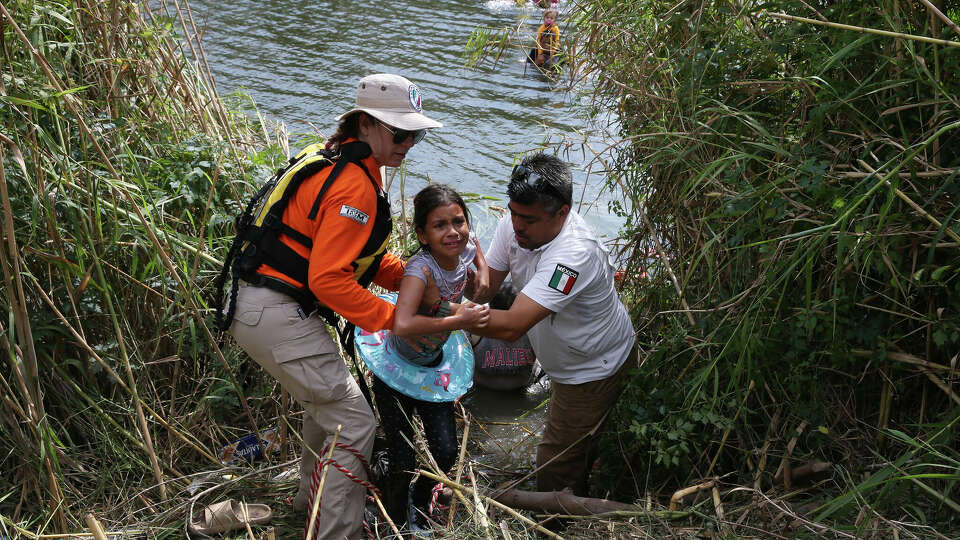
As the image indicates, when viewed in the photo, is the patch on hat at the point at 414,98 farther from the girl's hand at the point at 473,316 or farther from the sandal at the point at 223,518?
the sandal at the point at 223,518

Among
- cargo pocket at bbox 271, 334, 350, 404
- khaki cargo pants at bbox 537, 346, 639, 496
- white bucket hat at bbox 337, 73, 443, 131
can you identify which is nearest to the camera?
white bucket hat at bbox 337, 73, 443, 131

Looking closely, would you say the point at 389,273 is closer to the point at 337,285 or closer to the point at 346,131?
the point at 337,285

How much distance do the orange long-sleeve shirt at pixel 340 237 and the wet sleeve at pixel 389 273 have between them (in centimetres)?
44

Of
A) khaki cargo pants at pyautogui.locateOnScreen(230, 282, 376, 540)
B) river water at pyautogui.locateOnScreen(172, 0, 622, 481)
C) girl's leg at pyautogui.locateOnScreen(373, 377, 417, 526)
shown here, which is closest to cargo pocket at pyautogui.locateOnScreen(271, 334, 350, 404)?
khaki cargo pants at pyautogui.locateOnScreen(230, 282, 376, 540)

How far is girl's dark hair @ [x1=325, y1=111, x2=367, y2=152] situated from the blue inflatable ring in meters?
0.95

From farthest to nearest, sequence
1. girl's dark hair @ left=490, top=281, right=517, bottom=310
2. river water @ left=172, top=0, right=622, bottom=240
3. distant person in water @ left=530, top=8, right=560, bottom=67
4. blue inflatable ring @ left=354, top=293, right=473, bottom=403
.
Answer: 1. river water @ left=172, top=0, right=622, bottom=240
2. distant person in water @ left=530, top=8, right=560, bottom=67
3. girl's dark hair @ left=490, top=281, right=517, bottom=310
4. blue inflatable ring @ left=354, top=293, right=473, bottom=403

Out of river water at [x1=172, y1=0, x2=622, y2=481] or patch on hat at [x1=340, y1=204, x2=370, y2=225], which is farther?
river water at [x1=172, y1=0, x2=622, y2=481]

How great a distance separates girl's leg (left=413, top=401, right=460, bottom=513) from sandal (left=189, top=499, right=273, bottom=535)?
29.0 inches

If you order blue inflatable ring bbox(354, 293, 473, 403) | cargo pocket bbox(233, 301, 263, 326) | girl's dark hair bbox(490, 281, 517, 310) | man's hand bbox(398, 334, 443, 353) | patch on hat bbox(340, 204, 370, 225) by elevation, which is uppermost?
patch on hat bbox(340, 204, 370, 225)

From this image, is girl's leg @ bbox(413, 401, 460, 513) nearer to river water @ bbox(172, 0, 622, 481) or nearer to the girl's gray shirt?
the girl's gray shirt

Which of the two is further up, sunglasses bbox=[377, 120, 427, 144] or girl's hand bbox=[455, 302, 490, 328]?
sunglasses bbox=[377, 120, 427, 144]

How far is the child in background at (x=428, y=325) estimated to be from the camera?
3.27 metres

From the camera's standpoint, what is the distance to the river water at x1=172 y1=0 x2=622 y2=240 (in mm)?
9203

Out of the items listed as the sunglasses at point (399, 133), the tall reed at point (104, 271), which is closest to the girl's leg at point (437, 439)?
the tall reed at point (104, 271)
